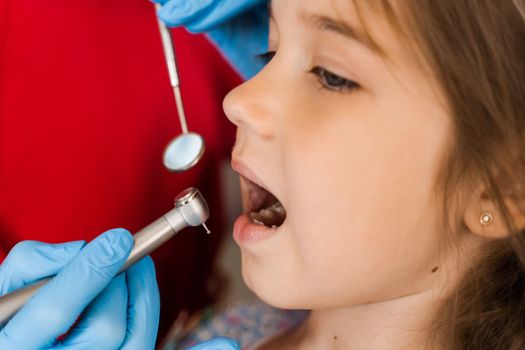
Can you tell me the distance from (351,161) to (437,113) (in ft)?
0.41

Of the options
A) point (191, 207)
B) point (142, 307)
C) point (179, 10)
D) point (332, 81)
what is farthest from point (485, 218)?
point (179, 10)

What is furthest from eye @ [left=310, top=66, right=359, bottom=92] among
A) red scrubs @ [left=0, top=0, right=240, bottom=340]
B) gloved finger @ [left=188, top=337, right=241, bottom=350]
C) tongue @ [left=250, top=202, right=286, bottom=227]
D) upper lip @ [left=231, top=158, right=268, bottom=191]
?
red scrubs @ [left=0, top=0, right=240, bottom=340]

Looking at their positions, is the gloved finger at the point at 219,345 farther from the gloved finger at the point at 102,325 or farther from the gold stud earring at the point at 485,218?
the gold stud earring at the point at 485,218

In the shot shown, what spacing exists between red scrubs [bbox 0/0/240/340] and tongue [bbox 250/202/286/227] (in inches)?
11.3

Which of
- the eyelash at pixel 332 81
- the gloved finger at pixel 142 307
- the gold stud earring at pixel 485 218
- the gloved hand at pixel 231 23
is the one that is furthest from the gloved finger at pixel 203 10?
the gold stud earring at pixel 485 218

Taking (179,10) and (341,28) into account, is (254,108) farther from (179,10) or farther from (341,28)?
(179,10)

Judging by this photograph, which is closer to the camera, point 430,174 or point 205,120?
point 430,174

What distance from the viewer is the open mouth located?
1.00 meters

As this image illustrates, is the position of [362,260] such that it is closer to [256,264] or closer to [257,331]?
[256,264]

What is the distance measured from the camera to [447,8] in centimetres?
72

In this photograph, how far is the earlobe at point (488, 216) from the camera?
80cm

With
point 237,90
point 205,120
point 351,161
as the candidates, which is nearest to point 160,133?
point 205,120

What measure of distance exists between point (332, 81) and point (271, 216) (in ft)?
0.98

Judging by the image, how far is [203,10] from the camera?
3.58 ft
